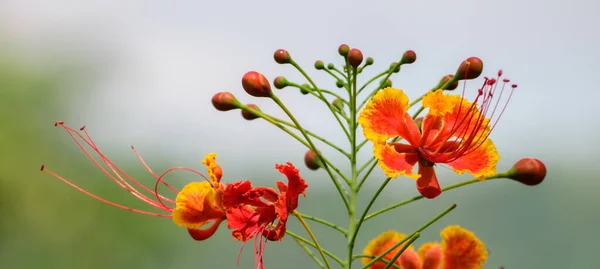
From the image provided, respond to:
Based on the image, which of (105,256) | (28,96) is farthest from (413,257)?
(28,96)

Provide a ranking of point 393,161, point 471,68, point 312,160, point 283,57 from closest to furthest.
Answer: point 393,161, point 471,68, point 283,57, point 312,160

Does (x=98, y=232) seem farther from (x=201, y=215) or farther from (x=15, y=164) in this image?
(x=201, y=215)

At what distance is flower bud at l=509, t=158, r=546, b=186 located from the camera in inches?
64.2

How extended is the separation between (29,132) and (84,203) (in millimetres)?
1632

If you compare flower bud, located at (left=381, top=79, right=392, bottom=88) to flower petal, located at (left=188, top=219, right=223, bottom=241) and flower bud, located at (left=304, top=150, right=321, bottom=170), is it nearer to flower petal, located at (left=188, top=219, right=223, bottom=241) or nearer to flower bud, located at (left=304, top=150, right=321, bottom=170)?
flower bud, located at (left=304, top=150, right=321, bottom=170)

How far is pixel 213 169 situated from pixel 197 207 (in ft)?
0.36

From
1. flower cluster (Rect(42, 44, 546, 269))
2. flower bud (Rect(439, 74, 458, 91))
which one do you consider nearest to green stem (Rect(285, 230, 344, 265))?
flower cluster (Rect(42, 44, 546, 269))

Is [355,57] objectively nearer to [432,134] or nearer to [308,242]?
[432,134]

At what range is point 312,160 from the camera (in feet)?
6.61

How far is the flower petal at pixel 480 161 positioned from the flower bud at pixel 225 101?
0.60 m

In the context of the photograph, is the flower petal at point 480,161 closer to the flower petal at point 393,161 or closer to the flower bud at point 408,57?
the flower petal at point 393,161

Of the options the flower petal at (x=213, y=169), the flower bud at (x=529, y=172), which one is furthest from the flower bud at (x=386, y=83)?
the flower petal at (x=213, y=169)

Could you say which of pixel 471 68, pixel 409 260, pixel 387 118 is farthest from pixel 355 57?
pixel 409 260

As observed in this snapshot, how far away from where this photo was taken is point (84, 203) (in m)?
11.4
